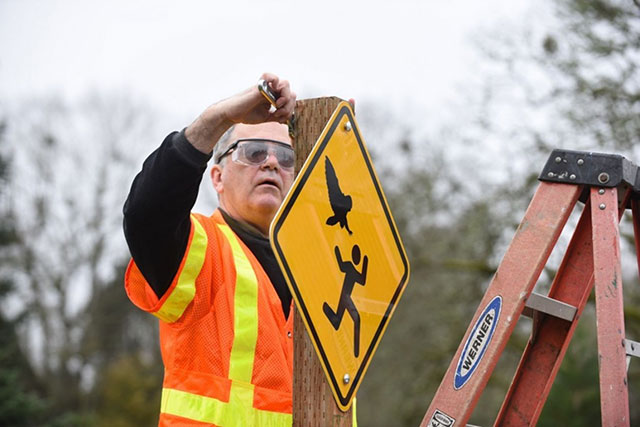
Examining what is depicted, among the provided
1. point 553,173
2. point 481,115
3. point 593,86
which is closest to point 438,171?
point 481,115

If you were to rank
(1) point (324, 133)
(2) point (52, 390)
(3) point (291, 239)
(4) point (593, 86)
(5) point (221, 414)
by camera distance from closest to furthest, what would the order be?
(3) point (291, 239)
(1) point (324, 133)
(5) point (221, 414)
(4) point (593, 86)
(2) point (52, 390)

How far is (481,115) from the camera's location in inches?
503

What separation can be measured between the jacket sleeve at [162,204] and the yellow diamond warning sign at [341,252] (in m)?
0.43

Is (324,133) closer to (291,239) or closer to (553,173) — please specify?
(291,239)

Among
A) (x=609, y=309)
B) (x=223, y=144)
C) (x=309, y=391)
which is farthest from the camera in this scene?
(x=223, y=144)

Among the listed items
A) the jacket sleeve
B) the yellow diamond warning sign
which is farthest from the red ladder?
the jacket sleeve

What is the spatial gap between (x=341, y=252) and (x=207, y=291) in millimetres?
643

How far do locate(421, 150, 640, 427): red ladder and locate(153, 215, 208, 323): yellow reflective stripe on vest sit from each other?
3.04 ft

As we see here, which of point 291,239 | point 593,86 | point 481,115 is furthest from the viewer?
point 481,115

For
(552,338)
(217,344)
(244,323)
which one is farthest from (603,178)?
(217,344)

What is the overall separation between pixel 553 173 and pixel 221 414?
4.65 feet

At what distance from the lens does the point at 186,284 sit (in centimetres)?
271

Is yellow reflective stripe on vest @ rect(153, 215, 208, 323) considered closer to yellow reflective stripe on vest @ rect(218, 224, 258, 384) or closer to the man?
the man

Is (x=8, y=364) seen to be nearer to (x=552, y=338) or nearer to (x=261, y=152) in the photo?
(x=261, y=152)
